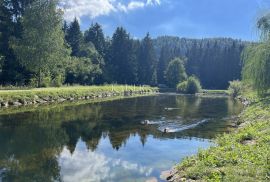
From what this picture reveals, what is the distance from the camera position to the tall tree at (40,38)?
55000 mm

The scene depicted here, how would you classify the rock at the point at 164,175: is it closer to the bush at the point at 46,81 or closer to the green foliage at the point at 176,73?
the bush at the point at 46,81

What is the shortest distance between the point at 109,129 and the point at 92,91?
39574mm

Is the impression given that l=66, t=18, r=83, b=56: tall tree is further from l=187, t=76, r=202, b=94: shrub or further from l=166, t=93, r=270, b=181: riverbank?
l=166, t=93, r=270, b=181: riverbank

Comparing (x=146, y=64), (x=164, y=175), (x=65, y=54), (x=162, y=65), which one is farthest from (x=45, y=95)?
(x=162, y=65)

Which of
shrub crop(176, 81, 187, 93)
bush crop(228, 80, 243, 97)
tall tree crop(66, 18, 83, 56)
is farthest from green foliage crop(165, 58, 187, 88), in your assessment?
tall tree crop(66, 18, 83, 56)

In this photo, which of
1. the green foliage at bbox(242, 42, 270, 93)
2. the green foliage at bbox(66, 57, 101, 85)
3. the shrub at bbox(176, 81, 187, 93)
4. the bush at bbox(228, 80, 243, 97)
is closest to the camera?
the green foliage at bbox(242, 42, 270, 93)

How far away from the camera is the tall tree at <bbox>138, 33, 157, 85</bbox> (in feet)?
380

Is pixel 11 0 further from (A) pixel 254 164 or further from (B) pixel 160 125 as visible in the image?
(A) pixel 254 164

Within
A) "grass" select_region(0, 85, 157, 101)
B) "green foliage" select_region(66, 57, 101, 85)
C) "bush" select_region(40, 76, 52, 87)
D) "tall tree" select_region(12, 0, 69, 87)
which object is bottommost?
"grass" select_region(0, 85, 157, 101)

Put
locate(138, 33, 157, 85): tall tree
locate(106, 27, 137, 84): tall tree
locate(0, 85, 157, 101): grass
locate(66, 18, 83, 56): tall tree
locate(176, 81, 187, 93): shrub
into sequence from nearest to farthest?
locate(0, 85, 157, 101): grass, locate(66, 18, 83, 56): tall tree, locate(106, 27, 137, 84): tall tree, locate(176, 81, 187, 93): shrub, locate(138, 33, 157, 85): tall tree

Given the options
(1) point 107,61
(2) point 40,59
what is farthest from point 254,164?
(1) point 107,61

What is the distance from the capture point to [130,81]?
110 m

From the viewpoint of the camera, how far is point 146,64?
385ft

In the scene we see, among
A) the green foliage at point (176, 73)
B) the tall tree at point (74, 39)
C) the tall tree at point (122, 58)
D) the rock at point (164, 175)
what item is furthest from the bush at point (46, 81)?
the green foliage at point (176, 73)
